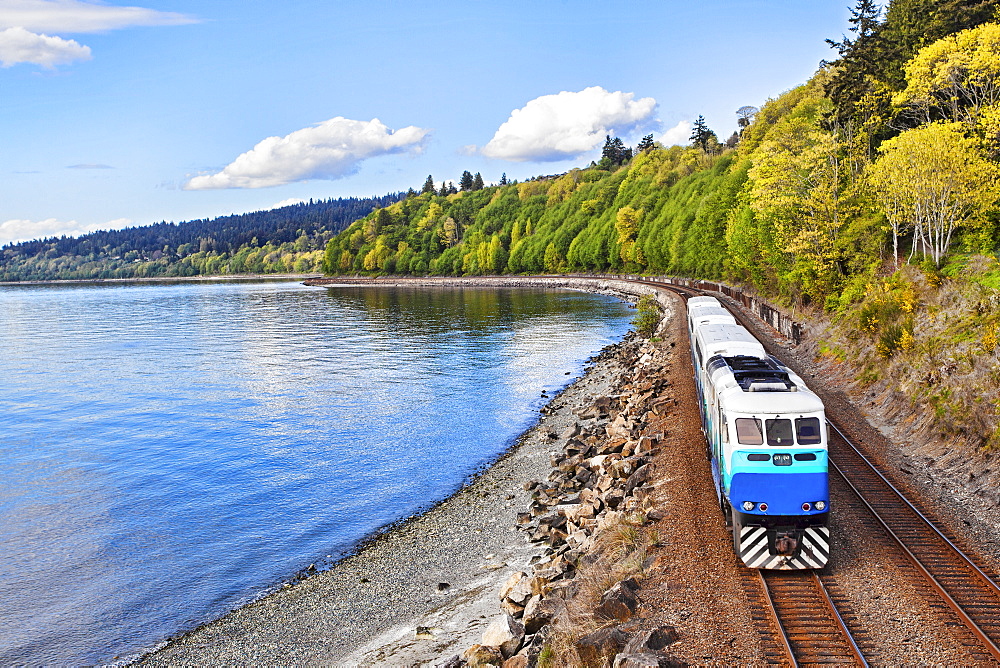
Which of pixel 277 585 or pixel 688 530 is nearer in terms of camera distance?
pixel 688 530

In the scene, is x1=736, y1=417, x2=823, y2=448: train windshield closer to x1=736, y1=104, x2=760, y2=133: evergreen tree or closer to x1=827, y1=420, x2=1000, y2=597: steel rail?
x1=827, y1=420, x2=1000, y2=597: steel rail

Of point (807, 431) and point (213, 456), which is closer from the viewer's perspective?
point (807, 431)

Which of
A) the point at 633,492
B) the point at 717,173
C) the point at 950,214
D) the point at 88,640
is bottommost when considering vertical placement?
the point at 88,640

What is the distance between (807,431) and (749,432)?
1206 mm

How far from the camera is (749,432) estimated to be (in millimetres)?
15078

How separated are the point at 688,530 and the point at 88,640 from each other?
17385 mm

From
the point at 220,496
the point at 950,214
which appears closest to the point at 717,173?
the point at 950,214

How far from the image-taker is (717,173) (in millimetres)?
124312

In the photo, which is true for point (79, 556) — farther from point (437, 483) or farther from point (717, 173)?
point (717, 173)

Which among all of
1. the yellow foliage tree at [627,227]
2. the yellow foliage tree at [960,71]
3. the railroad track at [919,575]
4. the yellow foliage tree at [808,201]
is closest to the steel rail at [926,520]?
the railroad track at [919,575]

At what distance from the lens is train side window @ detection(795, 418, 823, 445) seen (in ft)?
48.7

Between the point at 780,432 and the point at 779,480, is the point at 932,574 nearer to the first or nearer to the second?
the point at 779,480

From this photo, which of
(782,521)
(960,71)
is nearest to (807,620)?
(782,521)

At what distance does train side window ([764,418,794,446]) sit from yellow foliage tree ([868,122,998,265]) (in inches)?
1046
